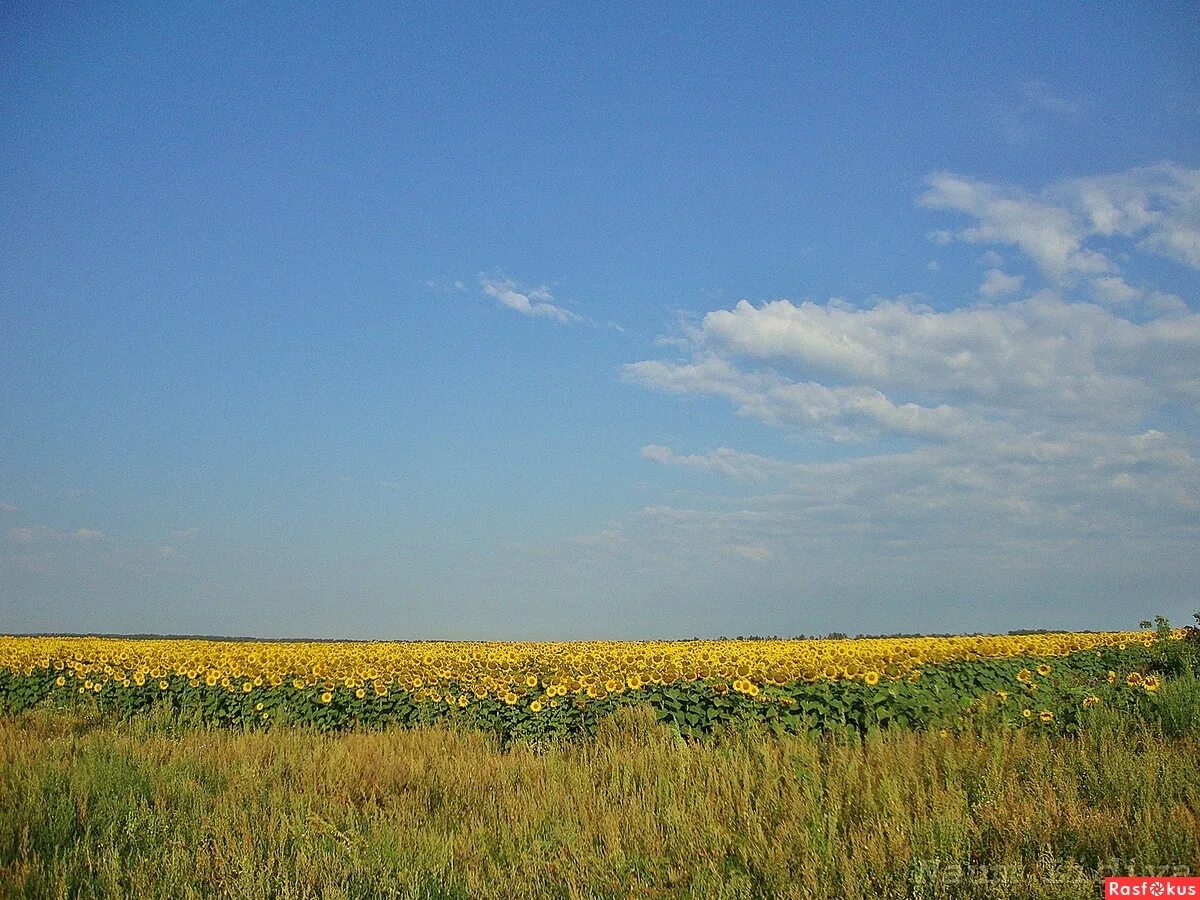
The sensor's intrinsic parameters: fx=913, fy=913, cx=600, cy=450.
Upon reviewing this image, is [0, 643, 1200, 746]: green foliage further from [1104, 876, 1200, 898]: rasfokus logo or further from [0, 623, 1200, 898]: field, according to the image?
[1104, 876, 1200, 898]: rasfokus logo

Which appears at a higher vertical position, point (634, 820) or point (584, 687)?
point (584, 687)

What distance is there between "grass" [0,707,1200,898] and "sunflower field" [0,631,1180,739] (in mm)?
781

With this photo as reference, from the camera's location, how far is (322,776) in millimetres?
9320

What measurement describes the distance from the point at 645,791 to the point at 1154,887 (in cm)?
400

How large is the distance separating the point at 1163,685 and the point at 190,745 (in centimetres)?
1148

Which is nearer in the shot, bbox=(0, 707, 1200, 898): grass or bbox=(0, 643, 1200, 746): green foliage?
bbox=(0, 707, 1200, 898): grass

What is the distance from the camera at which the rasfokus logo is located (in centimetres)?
517

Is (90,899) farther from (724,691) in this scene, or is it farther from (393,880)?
(724,691)

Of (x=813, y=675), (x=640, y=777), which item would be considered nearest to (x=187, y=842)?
(x=640, y=777)

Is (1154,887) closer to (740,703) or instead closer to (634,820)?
(634,820)

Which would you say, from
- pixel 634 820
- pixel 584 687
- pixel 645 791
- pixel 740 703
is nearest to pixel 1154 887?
pixel 634 820

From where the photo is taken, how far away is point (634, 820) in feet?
23.6

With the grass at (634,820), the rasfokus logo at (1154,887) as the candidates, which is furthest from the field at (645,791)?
the rasfokus logo at (1154,887)

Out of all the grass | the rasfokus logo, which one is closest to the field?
the grass
